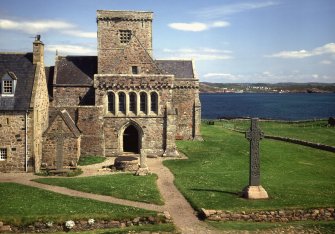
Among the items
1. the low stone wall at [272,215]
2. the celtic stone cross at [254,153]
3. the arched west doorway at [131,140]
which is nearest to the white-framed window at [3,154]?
the arched west doorway at [131,140]

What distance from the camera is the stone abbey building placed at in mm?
32250

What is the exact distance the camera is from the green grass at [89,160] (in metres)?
35.8

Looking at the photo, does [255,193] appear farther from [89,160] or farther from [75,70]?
[75,70]

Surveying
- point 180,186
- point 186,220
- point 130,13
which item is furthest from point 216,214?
point 130,13

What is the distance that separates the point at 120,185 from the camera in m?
26.4

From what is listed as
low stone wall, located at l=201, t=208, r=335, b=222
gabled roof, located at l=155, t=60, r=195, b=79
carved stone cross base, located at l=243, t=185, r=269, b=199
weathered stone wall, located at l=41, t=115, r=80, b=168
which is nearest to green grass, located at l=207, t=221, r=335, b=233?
low stone wall, located at l=201, t=208, r=335, b=222

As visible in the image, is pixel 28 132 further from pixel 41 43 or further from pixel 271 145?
pixel 271 145

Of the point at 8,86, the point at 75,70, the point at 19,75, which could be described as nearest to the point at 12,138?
the point at 8,86

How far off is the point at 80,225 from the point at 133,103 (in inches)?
852

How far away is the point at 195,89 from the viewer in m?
49.3

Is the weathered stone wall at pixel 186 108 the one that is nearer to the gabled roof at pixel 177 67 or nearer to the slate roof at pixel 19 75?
the gabled roof at pixel 177 67

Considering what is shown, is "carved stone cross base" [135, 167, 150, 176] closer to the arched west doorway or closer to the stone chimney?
the arched west doorway

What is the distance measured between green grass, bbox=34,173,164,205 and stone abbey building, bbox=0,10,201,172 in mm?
5786

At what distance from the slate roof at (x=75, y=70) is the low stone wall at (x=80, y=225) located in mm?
27153
